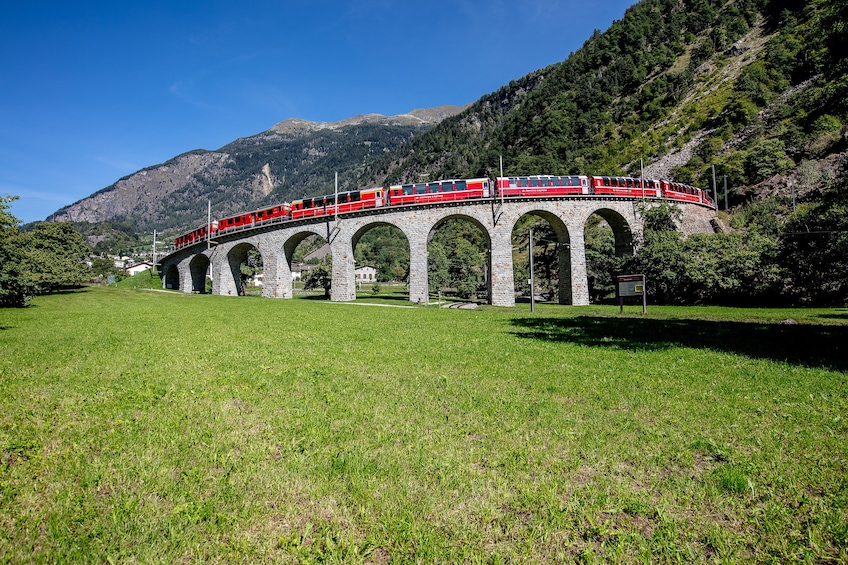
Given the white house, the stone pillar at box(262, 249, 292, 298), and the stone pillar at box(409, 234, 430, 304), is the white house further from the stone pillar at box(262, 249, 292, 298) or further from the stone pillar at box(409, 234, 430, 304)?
the stone pillar at box(409, 234, 430, 304)

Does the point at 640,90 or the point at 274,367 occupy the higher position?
the point at 640,90

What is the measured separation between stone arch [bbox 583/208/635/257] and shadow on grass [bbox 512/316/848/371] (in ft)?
75.3

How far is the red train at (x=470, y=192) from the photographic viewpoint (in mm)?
35156

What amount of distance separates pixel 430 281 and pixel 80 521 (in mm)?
54562

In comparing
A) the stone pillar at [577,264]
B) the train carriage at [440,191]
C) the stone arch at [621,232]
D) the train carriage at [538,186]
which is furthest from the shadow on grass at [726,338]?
the stone arch at [621,232]

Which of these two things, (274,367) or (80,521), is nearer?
(80,521)

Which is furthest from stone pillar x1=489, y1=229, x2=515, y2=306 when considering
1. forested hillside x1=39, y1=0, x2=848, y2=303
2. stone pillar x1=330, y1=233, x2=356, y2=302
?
stone pillar x1=330, y1=233, x2=356, y2=302

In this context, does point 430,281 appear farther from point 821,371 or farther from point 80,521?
point 80,521

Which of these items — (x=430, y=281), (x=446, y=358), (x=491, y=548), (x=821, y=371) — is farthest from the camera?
(x=430, y=281)

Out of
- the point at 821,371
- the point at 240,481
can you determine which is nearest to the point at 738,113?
the point at 821,371

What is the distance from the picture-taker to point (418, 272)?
117ft

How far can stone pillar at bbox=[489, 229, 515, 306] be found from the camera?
34.3 meters

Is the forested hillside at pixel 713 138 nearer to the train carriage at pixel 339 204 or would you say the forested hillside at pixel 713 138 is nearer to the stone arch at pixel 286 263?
the train carriage at pixel 339 204

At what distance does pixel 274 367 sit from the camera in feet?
26.6
